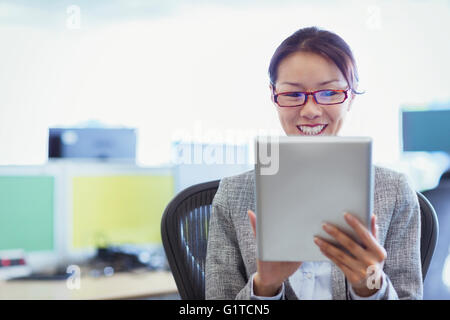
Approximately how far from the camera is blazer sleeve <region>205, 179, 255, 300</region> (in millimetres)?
711

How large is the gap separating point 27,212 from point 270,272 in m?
1.48

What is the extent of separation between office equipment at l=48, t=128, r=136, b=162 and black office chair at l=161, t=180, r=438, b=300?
1502 mm

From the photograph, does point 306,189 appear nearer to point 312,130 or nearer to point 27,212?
point 312,130

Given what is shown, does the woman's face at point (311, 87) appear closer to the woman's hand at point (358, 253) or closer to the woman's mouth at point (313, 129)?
the woman's mouth at point (313, 129)

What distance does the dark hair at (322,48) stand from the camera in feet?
2.43

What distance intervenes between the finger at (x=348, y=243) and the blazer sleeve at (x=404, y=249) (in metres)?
0.17

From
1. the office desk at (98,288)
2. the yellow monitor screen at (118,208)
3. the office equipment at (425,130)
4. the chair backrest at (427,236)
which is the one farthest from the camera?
the office equipment at (425,130)

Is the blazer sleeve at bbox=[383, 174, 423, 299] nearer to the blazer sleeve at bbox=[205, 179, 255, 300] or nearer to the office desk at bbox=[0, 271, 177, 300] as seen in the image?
the blazer sleeve at bbox=[205, 179, 255, 300]

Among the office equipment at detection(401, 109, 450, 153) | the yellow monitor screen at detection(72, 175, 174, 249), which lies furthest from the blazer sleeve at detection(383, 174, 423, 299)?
the office equipment at detection(401, 109, 450, 153)

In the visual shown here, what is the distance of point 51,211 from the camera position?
1.81 metres

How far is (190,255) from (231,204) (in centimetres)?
21

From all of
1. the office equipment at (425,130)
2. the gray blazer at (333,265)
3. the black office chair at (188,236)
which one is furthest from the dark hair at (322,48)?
the office equipment at (425,130)
